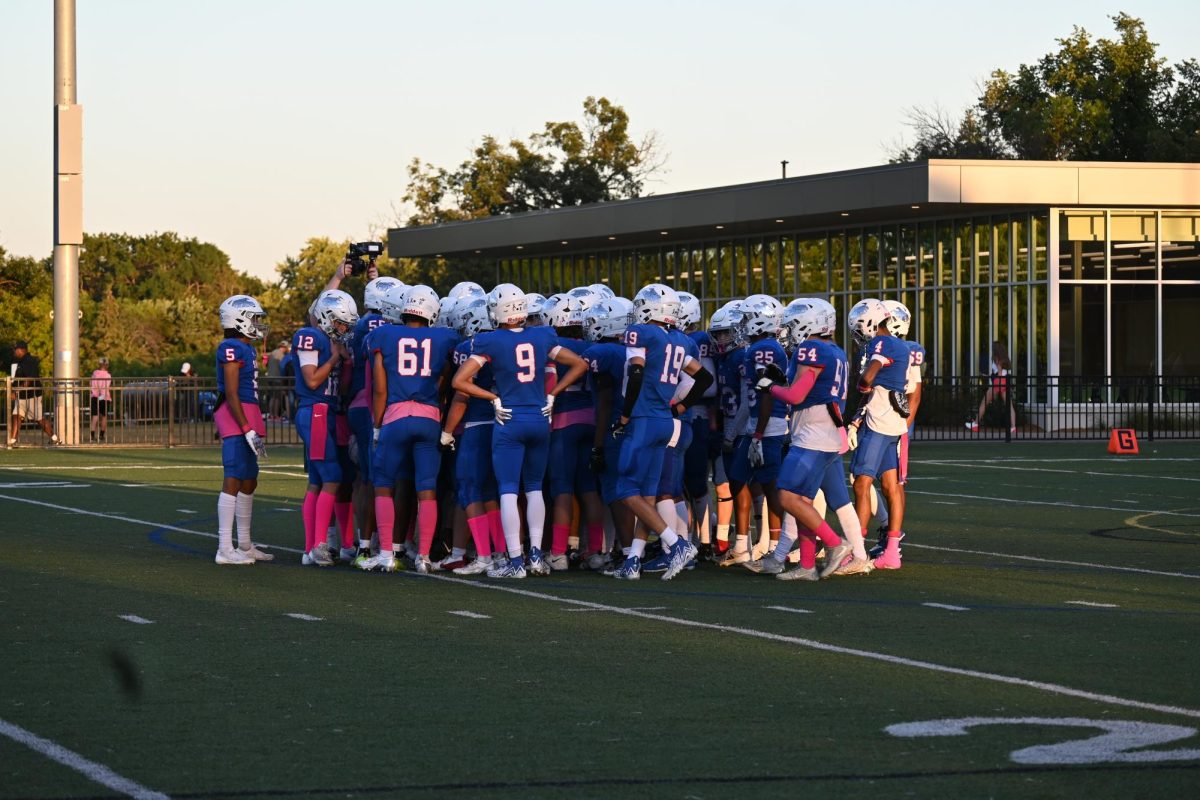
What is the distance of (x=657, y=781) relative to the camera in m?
6.59

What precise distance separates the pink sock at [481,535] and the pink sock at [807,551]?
2.20 meters

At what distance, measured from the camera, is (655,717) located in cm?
776

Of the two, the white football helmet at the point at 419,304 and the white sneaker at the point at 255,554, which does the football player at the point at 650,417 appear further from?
the white sneaker at the point at 255,554

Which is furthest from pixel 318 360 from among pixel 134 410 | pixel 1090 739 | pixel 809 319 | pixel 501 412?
pixel 134 410

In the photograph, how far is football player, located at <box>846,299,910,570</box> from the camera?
1335cm

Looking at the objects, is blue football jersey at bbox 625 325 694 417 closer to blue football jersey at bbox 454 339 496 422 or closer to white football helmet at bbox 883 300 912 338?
blue football jersey at bbox 454 339 496 422

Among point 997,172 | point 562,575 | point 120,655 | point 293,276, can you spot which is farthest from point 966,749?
point 293,276

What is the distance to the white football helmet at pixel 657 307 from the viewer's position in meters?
12.8

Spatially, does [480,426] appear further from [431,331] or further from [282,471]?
[282,471]

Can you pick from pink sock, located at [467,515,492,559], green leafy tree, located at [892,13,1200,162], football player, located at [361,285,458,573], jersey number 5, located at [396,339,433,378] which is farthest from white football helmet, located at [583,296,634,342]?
green leafy tree, located at [892,13,1200,162]

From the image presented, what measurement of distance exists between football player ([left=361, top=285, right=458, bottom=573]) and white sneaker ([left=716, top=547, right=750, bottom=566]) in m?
2.27

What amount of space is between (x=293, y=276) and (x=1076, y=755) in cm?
8262

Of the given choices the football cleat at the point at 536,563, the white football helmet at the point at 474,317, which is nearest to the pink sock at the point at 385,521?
the football cleat at the point at 536,563

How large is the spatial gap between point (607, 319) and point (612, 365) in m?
0.60
